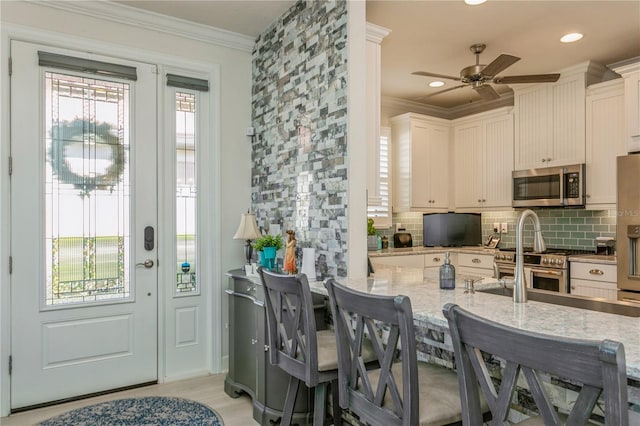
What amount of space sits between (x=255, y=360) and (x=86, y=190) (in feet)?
5.91

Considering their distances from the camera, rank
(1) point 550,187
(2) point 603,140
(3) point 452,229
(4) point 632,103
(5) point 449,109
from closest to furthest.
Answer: (4) point 632,103 < (2) point 603,140 < (1) point 550,187 < (3) point 452,229 < (5) point 449,109

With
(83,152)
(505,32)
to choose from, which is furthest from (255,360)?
(505,32)

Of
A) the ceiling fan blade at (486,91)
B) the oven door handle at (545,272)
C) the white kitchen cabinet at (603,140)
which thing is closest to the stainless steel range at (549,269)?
the oven door handle at (545,272)

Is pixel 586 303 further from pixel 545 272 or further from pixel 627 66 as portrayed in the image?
pixel 627 66

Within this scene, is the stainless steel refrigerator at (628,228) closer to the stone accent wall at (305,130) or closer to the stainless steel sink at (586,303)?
the stainless steel sink at (586,303)

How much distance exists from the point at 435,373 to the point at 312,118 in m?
1.92

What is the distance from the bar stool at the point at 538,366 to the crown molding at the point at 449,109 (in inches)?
186

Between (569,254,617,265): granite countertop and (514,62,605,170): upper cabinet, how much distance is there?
98 centimetres

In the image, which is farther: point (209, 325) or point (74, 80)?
point (209, 325)

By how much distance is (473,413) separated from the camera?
1201mm

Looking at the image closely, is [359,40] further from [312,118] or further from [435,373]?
[435,373]

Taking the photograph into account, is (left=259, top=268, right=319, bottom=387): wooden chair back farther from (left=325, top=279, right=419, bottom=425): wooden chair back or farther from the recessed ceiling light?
the recessed ceiling light

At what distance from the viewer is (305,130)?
3.08 meters

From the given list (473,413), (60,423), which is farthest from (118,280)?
(473,413)
